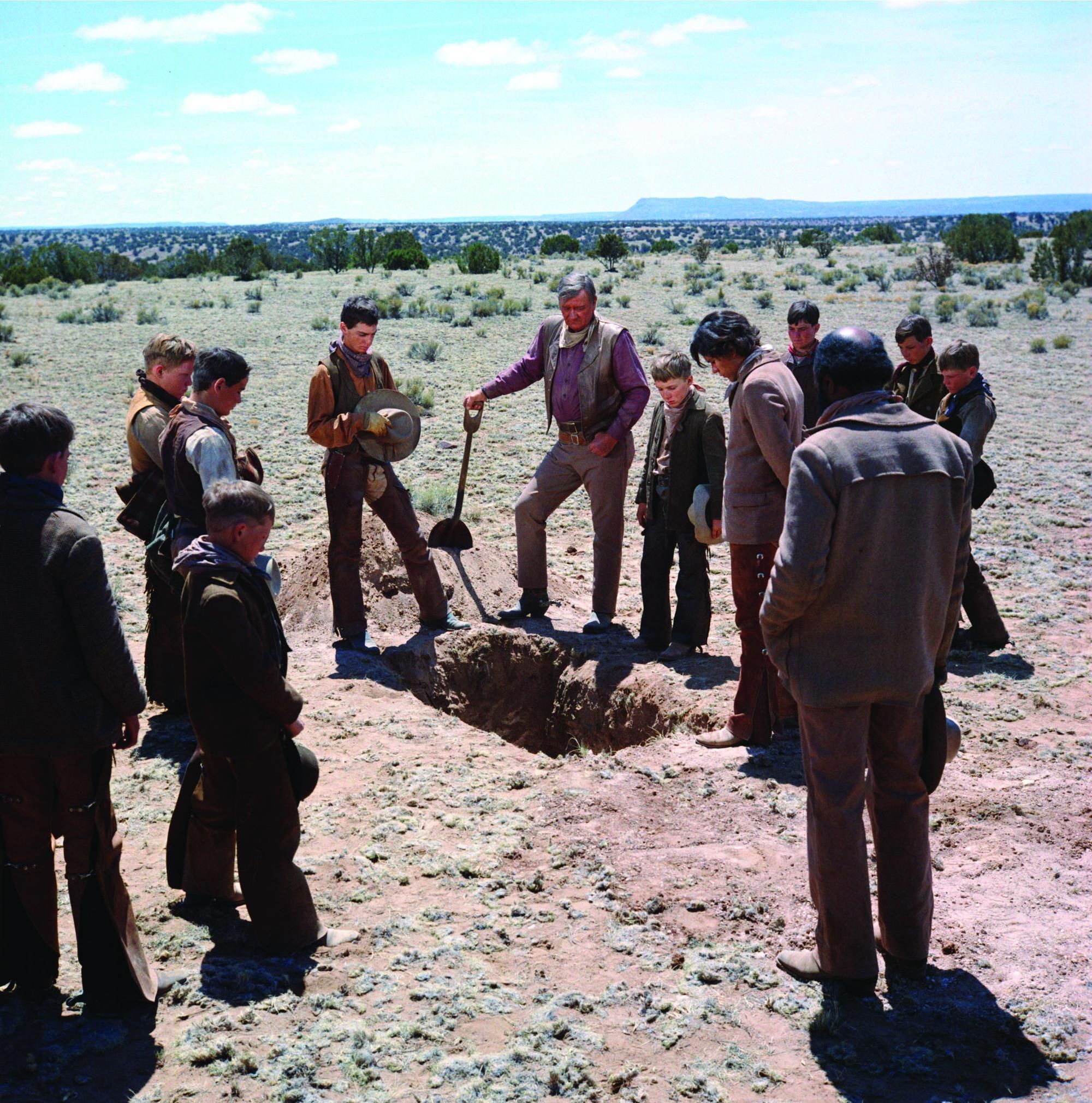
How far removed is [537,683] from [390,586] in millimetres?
1410

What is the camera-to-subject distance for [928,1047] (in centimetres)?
358

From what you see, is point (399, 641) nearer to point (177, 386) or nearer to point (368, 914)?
point (177, 386)

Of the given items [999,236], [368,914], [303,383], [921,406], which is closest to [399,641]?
[368,914]

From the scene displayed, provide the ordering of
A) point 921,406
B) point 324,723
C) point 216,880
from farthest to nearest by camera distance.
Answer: point 921,406
point 324,723
point 216,880

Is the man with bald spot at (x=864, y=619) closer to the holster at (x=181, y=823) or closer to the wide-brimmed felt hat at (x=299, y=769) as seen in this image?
the wide-brimmed felt hat at (x=299, y=769)

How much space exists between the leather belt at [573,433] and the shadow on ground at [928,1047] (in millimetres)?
4197

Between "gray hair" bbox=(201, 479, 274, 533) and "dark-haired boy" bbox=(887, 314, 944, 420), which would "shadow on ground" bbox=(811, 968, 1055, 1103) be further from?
"dark-haired boy" bbox=(887, 314, 944, 420)

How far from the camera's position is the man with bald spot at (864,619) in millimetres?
3480

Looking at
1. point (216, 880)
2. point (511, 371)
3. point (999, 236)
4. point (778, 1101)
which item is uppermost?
point (999, 236)

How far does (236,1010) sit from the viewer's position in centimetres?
375

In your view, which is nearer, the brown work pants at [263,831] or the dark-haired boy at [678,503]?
the brown work pants at [263,831]

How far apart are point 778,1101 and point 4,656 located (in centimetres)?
275

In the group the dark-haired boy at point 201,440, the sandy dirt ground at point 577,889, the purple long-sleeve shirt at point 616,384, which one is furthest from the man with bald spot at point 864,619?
the purple long-sleeve shirt at point 616,384

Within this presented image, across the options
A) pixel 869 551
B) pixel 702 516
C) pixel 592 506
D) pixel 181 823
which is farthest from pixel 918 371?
pixel 181 823
